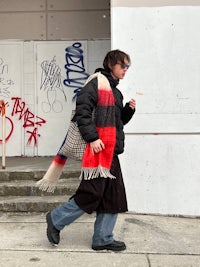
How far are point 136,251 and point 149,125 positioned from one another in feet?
5.62

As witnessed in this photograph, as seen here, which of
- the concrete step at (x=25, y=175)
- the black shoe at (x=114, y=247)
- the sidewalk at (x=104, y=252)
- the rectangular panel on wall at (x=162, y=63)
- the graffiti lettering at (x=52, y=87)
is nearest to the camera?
the sidewalk at (x=104, y=252)

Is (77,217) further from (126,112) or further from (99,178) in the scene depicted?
(126,112)

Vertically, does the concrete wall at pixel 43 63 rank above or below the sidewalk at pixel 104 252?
above

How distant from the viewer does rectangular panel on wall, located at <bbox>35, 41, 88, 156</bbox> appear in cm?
793

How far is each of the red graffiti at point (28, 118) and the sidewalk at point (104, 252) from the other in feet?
8.51

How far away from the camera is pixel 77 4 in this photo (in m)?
7.88

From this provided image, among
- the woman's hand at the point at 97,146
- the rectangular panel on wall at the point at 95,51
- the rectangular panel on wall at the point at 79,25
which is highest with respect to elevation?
the rectangular panel on wall at the point at 79,25

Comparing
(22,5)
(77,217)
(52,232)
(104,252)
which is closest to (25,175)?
(52,232)

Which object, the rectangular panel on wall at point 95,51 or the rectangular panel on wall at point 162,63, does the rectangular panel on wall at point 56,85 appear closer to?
the rectangular panel on wall at point 95,51

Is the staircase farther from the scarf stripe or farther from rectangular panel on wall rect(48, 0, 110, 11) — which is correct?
rectangular panel on wall rect(48, 0, 110, 11)

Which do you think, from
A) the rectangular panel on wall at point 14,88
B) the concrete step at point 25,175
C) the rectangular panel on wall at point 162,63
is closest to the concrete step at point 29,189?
the concrete step at point 25,175

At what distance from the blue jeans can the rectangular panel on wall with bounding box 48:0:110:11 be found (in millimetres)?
4650

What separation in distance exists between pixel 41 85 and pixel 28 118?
0.63 meters

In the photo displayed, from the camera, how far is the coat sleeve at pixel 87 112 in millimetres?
3895
